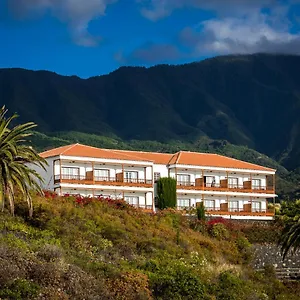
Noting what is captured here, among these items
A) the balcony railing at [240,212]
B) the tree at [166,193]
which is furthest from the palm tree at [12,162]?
the balcony railing at [240,212]

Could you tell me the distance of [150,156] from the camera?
70.7 metres

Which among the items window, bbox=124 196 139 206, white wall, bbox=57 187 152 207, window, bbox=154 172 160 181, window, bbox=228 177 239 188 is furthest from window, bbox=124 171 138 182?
window, bbox=228 177 239 188

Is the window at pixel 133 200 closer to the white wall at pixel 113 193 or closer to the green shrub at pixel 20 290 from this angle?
the white wall at pixel 113 193

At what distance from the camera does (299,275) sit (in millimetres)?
45062

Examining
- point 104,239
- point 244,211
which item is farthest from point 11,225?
point 244,211

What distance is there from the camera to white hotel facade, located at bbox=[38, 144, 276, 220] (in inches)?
2367

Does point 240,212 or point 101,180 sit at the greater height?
point 101,180

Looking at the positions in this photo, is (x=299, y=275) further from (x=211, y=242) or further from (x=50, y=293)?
(x=50, y=293)

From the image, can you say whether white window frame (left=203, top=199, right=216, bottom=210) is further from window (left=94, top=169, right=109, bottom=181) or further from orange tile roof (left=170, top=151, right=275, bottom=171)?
window (left=94, top=169, right=109, bottom=181)

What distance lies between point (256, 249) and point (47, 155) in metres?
21.1

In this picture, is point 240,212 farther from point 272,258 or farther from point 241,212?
point 272,258

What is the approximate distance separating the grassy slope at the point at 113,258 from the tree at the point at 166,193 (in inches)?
673

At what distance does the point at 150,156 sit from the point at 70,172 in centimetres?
1216

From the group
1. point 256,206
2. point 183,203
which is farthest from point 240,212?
point 183,203
